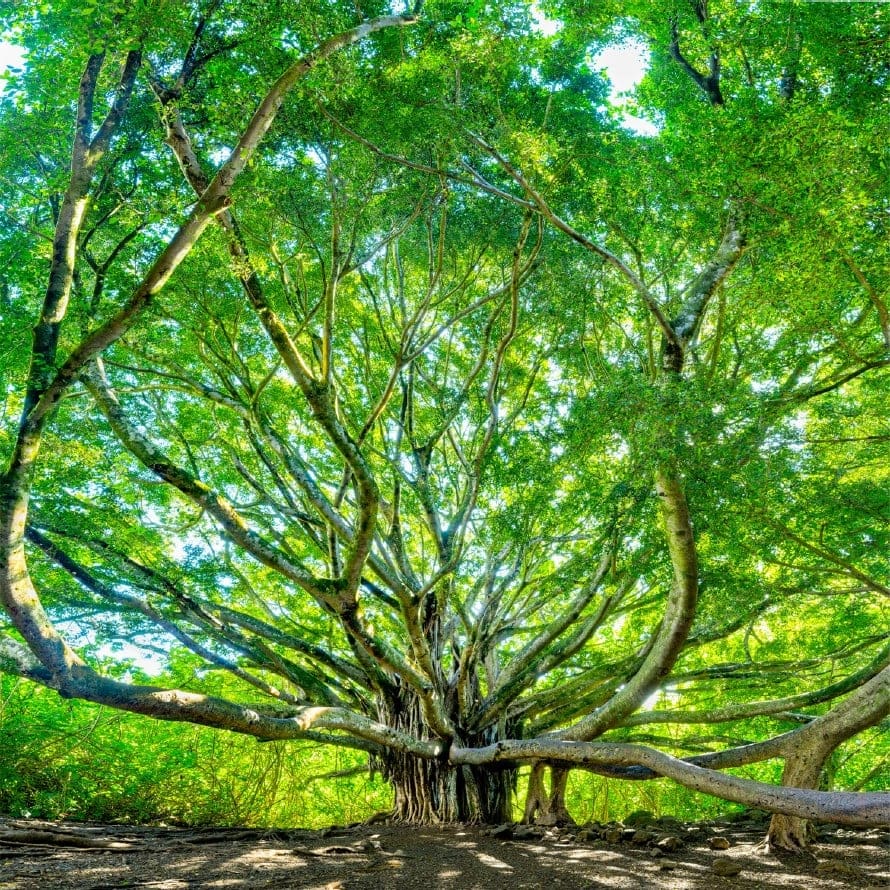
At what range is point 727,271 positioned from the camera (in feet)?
15.8

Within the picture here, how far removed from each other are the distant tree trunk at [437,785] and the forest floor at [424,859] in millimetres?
989

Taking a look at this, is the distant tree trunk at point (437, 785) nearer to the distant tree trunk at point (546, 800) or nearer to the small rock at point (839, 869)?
the distant tree trunk at point (546, 800)

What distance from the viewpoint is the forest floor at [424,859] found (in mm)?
3762

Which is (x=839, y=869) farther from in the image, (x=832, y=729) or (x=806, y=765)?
(x=832, y=729)

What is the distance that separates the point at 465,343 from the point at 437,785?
5121 mm

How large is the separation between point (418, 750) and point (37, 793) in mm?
4133

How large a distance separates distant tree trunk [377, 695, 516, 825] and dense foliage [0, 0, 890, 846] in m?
0.04

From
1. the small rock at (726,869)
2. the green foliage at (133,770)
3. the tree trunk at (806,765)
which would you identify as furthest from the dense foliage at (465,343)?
the green foliage at (133,770)

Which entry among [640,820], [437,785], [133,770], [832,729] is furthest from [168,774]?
[832,729]

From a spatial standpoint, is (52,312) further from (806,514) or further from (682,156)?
(806,514)

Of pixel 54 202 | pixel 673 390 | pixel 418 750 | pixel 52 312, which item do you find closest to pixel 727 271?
pixel 673 390

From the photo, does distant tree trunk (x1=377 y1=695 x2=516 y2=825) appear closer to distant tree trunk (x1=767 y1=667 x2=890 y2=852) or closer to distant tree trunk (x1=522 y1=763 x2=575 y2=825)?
distant tree trunk (x1=522 y1=763 x2=575 y2=825)

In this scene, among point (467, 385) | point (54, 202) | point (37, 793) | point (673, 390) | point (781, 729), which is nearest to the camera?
point (673, 390)

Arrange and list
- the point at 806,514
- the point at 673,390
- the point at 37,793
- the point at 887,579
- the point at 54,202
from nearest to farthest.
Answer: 1. the point at 673,390
2. the point at 54,202
3. the point at 806,514
4. the point at 887,579
5. the point at 37,793
